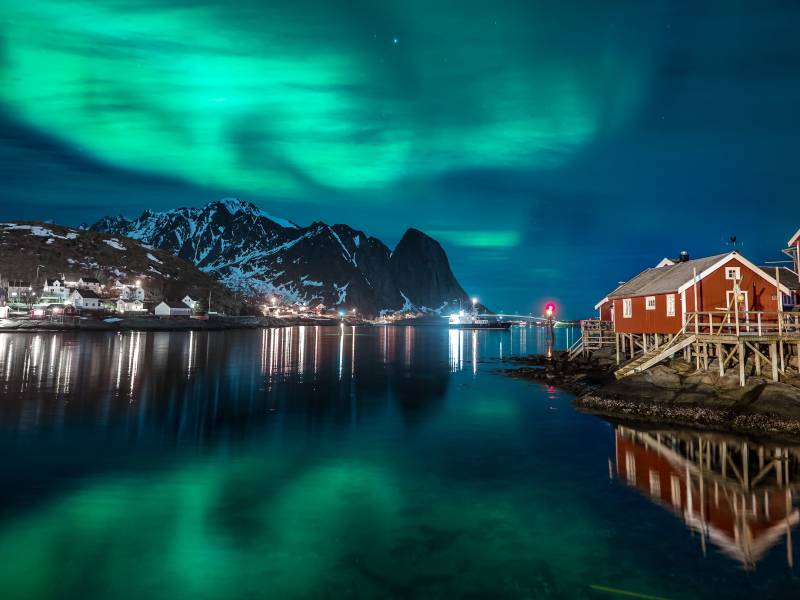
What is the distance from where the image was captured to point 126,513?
13.6 metres

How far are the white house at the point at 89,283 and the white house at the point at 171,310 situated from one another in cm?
2376

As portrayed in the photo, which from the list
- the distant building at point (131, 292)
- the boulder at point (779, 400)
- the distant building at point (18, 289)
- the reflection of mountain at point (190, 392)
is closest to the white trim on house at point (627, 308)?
the boulder at point (779, 400)

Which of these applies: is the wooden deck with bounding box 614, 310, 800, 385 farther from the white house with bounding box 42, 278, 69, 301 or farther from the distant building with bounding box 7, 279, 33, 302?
the distant building with bounding box 7, 279, 33, 302

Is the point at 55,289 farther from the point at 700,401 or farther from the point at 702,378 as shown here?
the point at 700,401

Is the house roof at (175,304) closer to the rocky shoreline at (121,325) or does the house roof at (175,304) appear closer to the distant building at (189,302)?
the distant building at (189,302)

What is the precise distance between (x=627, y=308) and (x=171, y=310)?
515 ft

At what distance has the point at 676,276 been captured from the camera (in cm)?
3538

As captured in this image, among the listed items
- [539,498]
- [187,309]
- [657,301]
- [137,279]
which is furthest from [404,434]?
[137,279]

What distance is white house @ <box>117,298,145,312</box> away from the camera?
6278 inches

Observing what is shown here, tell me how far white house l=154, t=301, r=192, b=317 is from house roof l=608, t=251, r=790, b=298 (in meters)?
152

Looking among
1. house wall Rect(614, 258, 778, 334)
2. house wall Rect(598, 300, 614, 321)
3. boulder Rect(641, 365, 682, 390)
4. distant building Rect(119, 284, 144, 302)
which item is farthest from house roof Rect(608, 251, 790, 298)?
distant building Rect(119, 284, 144, 302)

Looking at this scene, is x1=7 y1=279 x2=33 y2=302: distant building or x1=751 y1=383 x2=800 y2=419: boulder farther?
x1=7 y1=279 x2=33 y2=302: distant building

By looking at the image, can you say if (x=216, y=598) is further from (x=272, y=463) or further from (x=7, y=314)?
→ (x=7, y=314)

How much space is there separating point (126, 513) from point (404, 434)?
537 inches
